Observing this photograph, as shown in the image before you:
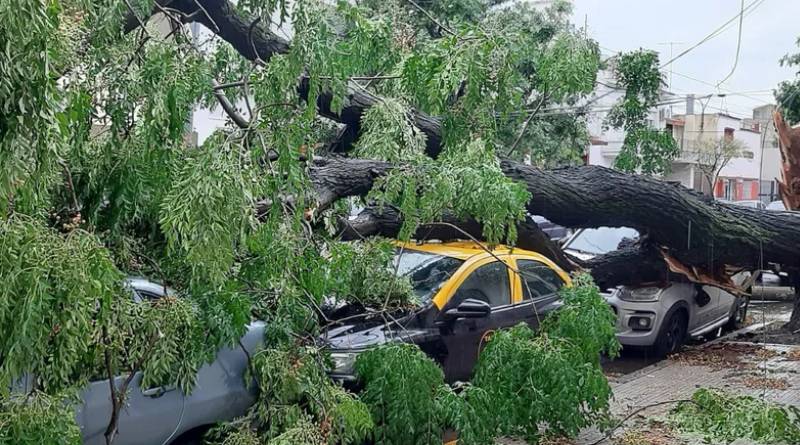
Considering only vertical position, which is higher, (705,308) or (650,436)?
(705,308)

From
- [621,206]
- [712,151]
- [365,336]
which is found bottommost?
[365,336]

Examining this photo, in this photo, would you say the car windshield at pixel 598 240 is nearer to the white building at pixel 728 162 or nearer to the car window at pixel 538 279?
the car window at pixel 538 279

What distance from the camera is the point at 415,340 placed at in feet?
22.6

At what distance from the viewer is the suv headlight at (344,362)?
6.20 m

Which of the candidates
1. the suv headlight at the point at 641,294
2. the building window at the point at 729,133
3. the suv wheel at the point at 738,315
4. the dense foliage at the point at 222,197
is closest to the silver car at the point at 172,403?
the dense foliage at the point at 222,197

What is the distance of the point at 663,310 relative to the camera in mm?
10766

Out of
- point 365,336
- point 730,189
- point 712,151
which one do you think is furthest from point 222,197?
point 730,189

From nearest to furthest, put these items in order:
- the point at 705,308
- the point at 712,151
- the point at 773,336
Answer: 1. the point at 705,308
2. the point at 773,336
3. the point at 712,151

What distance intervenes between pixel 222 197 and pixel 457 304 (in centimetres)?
363

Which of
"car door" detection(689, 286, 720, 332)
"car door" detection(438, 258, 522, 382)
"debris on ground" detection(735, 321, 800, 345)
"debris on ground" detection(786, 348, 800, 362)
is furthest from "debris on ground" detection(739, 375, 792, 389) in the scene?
"car door" detection(438, 258, 522, 382)

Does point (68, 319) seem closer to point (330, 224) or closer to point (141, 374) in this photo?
point (141, 374)

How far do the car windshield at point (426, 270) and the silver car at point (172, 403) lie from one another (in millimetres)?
2087

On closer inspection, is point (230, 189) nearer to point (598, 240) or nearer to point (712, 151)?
point (598, 240)

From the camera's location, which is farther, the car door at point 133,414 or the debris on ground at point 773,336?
the debris on ground at point 773,336
